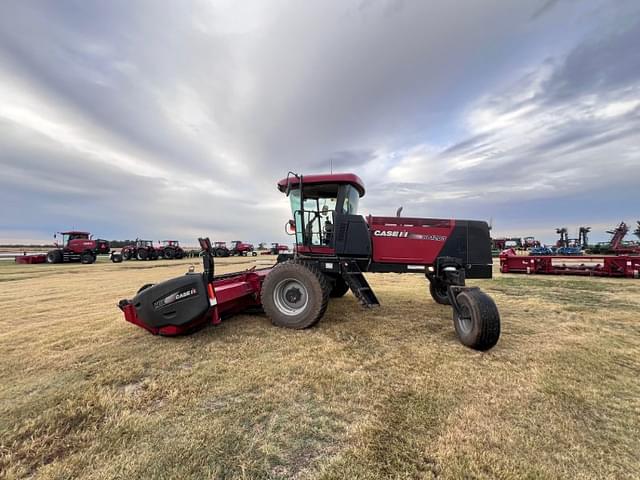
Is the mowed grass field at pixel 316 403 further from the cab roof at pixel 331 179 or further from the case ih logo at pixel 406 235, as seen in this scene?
the cab roof at pixel 331 179

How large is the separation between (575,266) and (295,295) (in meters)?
14.0

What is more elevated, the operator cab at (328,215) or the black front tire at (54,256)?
the operator cab at (328,215)

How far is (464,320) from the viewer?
150 inches

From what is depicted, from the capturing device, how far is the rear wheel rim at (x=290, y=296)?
452 cm

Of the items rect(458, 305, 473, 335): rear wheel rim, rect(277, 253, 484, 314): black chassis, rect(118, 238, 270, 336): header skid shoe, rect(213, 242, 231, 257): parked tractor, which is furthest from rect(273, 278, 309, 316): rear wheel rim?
rect(213, 242, 231, 257): parked tractor

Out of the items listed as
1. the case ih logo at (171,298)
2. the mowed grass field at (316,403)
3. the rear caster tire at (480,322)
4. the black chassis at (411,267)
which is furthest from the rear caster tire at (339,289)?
the case ih logo at (171,298)

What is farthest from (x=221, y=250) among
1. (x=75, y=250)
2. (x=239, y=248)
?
(x=75, y=250)

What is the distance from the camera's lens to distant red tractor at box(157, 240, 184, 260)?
28056mm

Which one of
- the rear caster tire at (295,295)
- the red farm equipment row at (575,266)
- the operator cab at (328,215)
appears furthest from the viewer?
the red farm equipment row at (575,266)

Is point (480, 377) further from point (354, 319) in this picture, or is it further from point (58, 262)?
point (58, 262)

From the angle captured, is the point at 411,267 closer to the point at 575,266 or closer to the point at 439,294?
the point at 439,294

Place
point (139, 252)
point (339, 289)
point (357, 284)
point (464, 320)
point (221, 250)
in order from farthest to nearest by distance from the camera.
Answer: point (221, 250) < point (139, 252) < point (339, 289) < point (357, 284) < point (464, 320)

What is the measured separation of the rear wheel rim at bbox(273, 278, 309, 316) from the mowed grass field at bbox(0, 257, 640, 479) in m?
0.41

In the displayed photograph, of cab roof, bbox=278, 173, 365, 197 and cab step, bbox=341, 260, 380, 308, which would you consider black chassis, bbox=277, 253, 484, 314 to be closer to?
cab step, bbox=341, 260, 380, 308
